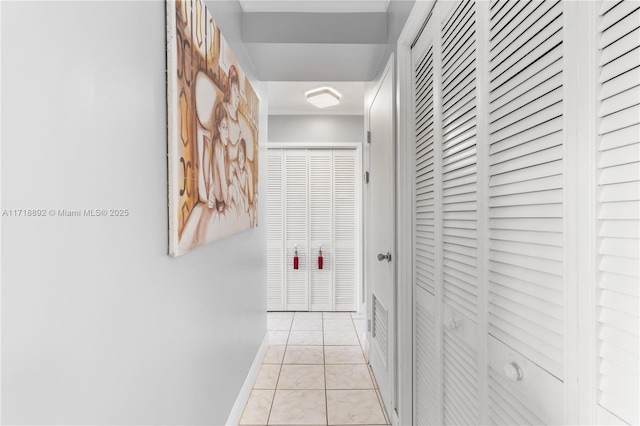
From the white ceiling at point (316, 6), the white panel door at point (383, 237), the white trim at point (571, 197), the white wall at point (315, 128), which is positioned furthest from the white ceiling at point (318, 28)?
the white wall at point (315, 128)

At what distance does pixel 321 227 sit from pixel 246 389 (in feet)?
7.38

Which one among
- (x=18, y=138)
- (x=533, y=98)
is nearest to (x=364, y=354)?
(x=533, y=98)

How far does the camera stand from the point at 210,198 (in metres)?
1.31

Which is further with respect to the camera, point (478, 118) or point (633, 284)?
point (478, 118)

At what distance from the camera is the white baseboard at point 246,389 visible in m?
1.83

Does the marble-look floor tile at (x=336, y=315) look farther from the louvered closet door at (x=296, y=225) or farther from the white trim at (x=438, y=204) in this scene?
the white trim at (x=438, y=204)

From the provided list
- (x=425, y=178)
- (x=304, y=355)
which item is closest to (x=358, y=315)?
(x=304, y=355)

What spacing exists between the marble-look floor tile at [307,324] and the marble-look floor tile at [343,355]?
0.55 m

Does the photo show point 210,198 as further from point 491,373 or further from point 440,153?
point 491,373

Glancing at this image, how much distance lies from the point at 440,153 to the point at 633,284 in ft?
2.77

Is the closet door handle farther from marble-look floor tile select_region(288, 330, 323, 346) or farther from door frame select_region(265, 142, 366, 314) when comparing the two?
door frame select_region(265, 142, 366, 314)

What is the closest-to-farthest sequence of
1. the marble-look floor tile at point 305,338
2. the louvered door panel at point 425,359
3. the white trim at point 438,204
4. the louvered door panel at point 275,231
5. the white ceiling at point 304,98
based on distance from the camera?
the white trim at point 438,204 < the louvered door panel at point 425,359 < the marble-look floor tile at point 305,338 < the white ceiling at point 304,98 < the louvered door panel at point 275,231

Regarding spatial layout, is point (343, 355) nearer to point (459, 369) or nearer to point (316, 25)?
point (459, 369)

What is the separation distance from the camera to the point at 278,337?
3264 mm
